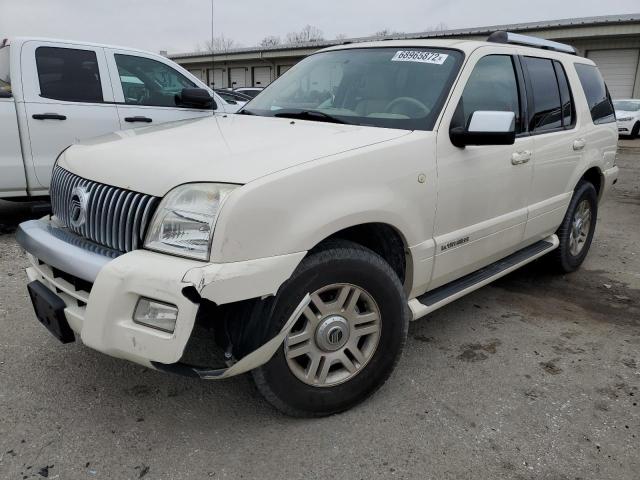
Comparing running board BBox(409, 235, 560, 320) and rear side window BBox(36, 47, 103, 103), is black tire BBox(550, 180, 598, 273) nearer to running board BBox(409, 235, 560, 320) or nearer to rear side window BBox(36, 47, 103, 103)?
running board BBox(409, 235, 560, 320)

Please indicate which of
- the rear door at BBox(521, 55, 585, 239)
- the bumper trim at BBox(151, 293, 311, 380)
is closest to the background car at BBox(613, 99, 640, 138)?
the rear door at BBox(521, 55, 585, 239)

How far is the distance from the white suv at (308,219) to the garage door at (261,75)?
99.5ft

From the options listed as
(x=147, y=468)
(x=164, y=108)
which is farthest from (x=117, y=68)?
(x=147, y=468)

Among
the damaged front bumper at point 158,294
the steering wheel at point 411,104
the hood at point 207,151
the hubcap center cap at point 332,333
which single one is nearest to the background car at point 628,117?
the steering wheel at point 411,104

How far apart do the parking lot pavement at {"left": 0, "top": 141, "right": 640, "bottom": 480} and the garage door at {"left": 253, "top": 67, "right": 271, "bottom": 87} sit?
30738 millimetres

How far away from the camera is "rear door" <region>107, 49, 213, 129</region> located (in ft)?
18.2

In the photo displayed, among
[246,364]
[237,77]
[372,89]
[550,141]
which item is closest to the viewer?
[246,364]

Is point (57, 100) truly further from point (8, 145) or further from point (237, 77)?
point (237, 77)

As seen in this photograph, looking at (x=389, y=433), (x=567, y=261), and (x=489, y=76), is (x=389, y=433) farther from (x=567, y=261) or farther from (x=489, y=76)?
(x=567, y=261)

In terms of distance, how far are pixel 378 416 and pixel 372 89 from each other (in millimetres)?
1817

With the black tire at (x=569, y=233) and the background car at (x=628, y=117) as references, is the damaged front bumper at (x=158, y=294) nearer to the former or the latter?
the black tire at (x=569, y=233)

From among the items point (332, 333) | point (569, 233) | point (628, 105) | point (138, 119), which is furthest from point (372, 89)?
point (628, 105)

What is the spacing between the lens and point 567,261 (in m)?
4.55

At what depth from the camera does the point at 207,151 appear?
7.48 ft
